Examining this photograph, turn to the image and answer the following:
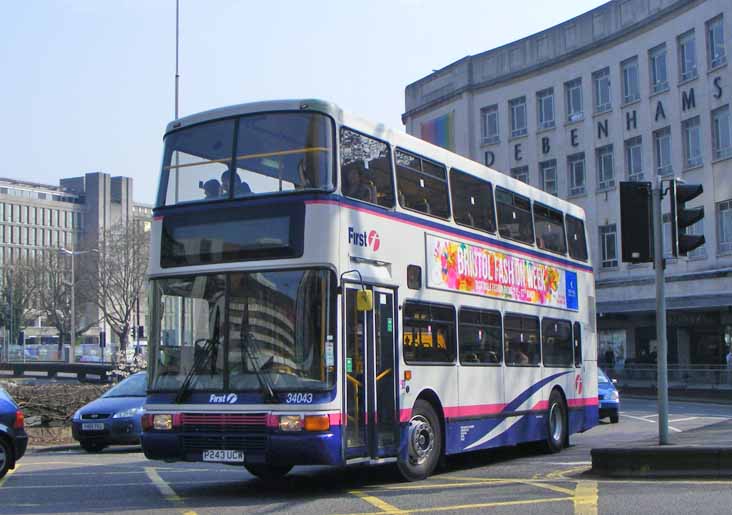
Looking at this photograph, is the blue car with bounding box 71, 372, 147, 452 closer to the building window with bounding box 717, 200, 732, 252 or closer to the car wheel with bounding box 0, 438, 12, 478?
the car wheel with bounding box 0, 438, 12, 478

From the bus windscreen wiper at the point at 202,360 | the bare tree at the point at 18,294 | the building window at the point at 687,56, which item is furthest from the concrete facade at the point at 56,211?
the bus windscreen wiper at the point at 202,360

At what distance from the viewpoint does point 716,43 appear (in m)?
43.6

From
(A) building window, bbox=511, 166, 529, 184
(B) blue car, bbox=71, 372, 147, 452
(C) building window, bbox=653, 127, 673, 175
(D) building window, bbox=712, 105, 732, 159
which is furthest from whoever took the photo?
(A) building window, bbox=511, 166, 529, 184

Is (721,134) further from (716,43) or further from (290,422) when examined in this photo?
(290,422)

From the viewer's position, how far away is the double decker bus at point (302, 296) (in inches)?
464

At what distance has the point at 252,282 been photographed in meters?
12.0

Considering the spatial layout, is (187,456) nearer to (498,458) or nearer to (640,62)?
(498,458)

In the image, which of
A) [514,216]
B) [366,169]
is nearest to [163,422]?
[366,169]

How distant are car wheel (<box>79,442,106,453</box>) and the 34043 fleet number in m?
9.66

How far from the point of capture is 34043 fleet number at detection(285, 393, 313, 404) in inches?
457

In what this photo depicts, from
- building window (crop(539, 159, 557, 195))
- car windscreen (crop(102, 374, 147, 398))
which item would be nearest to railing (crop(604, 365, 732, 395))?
building window (crop(539, 159, 557, 195))

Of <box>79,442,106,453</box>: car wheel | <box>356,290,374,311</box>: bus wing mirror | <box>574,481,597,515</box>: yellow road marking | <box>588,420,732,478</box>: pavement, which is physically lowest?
<box>79,442,106,453</box>: car wheel

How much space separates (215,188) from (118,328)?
88.8 meters

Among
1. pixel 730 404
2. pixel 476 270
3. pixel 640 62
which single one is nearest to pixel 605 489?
pixel 476 270
